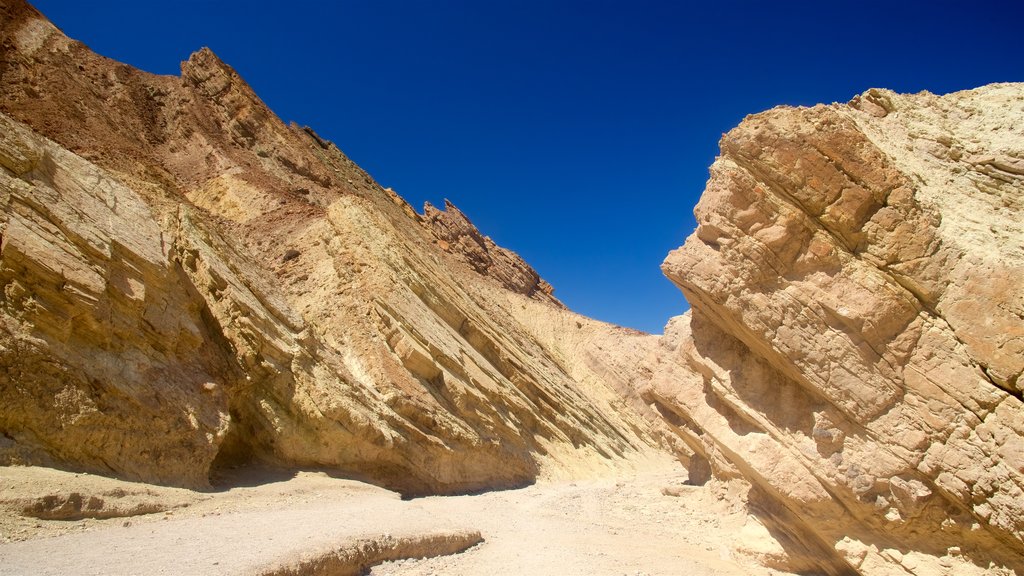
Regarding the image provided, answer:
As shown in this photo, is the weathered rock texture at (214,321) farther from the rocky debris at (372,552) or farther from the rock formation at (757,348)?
the rocky debris at (372,552)

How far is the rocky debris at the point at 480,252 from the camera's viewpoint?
56.9 meters

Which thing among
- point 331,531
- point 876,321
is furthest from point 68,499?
point 876,321

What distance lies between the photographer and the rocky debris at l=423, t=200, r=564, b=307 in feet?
187

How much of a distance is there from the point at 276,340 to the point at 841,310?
12.2 meters

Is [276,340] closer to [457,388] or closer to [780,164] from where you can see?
[457,388]

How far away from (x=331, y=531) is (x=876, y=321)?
8.57m

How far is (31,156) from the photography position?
1070 centimetres

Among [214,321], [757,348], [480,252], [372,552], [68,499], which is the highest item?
[480,252]

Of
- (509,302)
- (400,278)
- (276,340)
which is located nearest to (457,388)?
(400,278)

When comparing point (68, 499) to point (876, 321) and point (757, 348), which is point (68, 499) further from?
point (876, 321)

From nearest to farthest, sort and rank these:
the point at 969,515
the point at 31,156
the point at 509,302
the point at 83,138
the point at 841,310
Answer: the point at 969,515 → the point at 841,310 → the point at 31,156 → the point at 83,138 → the point at 509,302

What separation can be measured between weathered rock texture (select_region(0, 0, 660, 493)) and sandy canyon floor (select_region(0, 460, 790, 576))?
116cm

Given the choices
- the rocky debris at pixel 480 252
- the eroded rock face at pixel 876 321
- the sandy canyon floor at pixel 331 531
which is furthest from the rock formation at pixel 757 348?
the rocky debris at pixel 480 252

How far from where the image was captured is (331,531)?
25.5 feet
